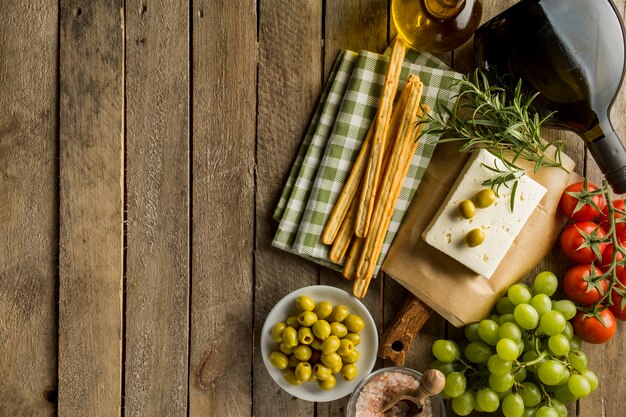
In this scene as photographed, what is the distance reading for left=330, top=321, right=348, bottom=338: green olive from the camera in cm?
109

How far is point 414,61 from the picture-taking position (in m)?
1.15

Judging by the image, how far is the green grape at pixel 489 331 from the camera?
3.57 ft

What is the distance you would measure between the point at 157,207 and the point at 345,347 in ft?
1.40

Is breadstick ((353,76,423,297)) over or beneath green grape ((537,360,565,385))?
over

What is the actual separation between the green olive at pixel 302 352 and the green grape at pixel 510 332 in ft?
1.08

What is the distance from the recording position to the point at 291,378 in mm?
1104

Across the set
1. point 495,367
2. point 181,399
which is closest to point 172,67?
point 181,399

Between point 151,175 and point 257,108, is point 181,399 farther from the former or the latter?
point 257,108

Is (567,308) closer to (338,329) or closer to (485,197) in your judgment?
(485,197)

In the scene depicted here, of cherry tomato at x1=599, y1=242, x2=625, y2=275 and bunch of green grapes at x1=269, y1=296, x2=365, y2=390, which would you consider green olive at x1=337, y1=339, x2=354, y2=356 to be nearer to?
bunch of green grapes at x1=269, y1=296, x2=365, y2=390

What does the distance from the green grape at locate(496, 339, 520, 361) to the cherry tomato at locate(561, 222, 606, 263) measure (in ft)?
0.69

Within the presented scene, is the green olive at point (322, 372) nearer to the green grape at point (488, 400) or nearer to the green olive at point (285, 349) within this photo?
the green olive at point (285, 349)

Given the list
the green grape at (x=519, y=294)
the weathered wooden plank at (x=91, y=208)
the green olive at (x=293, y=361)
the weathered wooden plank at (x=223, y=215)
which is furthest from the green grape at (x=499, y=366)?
the weathered wooden plank at (x=91, y=208)

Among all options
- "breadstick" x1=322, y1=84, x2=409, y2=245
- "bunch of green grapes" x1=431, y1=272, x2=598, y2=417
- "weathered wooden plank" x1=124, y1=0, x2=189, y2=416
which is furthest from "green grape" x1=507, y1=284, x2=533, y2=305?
"weathered wooden plank" x1=124, y1=0, x2=189, y2=416
